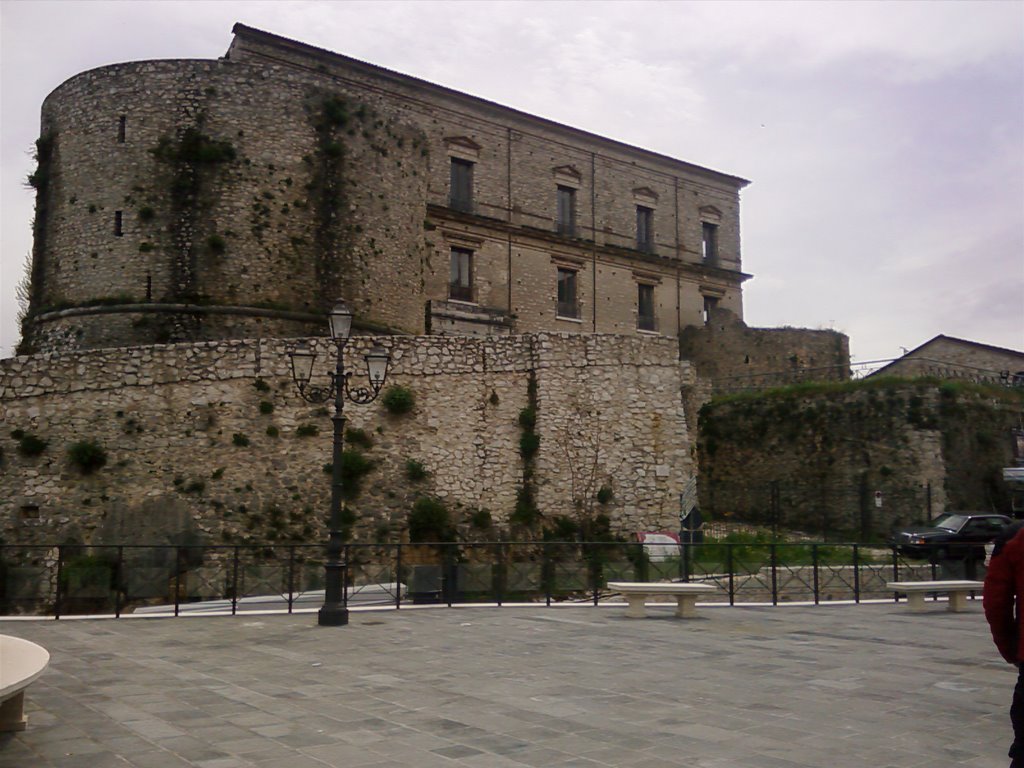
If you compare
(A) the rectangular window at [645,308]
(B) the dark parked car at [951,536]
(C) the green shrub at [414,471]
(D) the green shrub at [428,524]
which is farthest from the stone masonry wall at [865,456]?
(C) the green shrub at [414,471]

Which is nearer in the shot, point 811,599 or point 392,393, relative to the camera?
point 811,599

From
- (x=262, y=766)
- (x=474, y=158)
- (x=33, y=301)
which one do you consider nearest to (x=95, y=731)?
(x=262, y=766)

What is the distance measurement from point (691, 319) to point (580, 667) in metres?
32.6

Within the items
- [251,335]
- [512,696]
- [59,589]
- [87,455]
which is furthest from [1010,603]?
[251,335]

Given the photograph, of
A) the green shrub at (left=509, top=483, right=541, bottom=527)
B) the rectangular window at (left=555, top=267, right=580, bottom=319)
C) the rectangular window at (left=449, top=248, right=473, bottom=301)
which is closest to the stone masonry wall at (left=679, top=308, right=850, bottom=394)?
the rectangular window at (left=555, top=267, right=580, bottom=319)

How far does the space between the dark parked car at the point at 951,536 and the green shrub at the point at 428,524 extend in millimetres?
9926

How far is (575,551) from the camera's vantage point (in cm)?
1670

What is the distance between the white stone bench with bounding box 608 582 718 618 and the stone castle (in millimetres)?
6721

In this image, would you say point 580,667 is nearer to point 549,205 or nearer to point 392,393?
point 392,393

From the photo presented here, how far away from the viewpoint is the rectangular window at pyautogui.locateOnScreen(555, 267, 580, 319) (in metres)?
35.9

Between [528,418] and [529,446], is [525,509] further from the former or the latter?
[528,418]

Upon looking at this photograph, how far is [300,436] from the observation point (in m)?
18.9

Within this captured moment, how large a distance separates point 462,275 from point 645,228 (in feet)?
33.6

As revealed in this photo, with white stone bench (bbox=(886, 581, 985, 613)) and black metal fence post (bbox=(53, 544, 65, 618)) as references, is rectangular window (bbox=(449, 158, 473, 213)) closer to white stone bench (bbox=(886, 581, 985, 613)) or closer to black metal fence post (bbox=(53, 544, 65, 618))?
black metal fence post (bbox=(53, 544, 65, 618))
